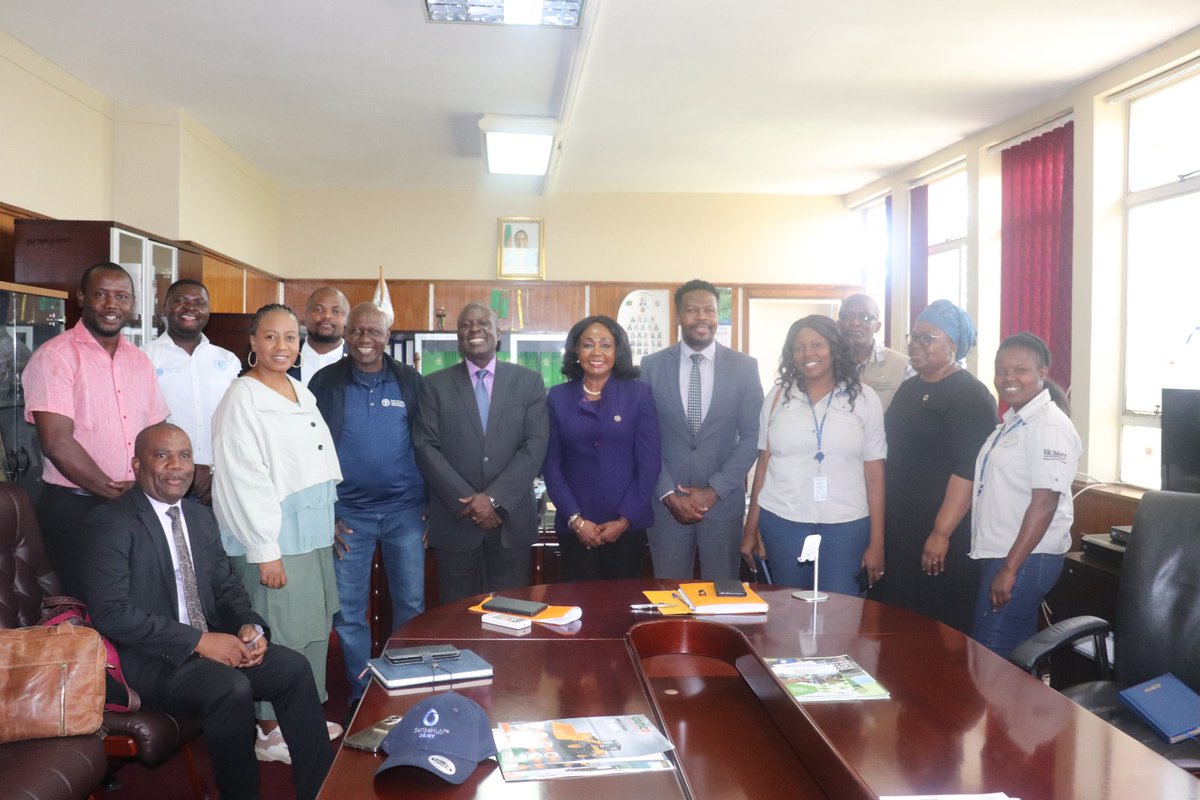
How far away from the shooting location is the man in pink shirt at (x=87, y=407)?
3.04 m

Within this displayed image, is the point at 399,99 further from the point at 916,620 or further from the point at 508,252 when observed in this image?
the point at 916,620

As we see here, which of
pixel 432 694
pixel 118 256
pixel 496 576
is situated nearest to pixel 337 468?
pixel 496 576

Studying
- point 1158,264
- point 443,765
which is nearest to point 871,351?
point 1158,264

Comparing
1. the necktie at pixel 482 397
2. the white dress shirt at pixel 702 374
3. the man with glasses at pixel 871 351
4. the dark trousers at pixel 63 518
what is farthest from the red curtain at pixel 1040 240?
the dark trousers at pixel 63 518

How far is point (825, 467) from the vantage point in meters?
3.24

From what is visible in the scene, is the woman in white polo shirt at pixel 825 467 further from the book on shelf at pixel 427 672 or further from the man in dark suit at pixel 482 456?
the book on shelf at pixel 427 672

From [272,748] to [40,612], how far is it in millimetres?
961

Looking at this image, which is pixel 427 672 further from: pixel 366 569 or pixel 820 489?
pixel 820 489

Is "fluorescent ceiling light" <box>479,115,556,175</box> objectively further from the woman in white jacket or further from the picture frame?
the woman in white jacket

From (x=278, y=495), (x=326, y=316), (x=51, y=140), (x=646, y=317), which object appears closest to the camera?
(x=278, y=495)

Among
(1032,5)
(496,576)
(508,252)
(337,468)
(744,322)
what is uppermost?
(1032,5)

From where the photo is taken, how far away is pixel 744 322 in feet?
27.8

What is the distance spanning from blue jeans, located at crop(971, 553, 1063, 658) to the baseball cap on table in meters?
2.06

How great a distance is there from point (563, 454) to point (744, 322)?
5326 mm
